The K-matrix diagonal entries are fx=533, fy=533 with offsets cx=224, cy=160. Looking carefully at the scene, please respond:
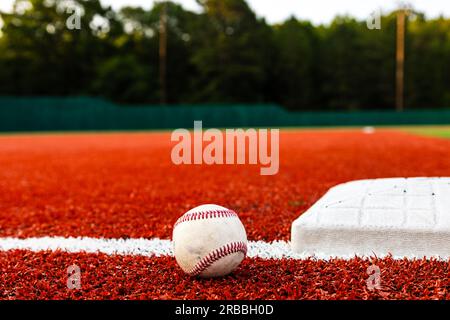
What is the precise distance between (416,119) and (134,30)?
2454 centimetres

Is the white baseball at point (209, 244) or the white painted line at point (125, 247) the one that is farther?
the white painted line at point (125, 247)

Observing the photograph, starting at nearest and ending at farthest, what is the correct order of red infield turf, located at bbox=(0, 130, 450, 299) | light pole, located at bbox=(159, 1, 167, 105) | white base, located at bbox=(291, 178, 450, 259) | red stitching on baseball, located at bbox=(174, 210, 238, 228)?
1. red infield turf, located at bbox=(0, 130, 450, 299)
2. red stitching on baseball, located at bbox=(174, 210, 238, 228)
3. white base, located at bbox=(291, 178, 450, 259)
4. light pole, located at bbox=(159, 1, 167, 105)

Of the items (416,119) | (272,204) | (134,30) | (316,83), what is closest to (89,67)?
(134,30)

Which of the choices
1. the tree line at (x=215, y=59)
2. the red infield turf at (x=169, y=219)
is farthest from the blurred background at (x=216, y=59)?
the red infield turf at (x=169, y=219)

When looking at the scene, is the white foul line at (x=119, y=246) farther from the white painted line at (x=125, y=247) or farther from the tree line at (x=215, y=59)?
the tree line at (x=215, y=59)

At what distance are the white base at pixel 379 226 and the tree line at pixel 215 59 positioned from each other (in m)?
39.8

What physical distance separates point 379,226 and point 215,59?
135 feet

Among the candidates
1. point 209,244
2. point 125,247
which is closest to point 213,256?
point 209,244

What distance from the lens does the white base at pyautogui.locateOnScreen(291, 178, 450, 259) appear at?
2.71m

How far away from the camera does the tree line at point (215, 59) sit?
42.0 metres

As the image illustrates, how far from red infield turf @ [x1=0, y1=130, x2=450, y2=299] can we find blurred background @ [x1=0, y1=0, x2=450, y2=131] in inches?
1292

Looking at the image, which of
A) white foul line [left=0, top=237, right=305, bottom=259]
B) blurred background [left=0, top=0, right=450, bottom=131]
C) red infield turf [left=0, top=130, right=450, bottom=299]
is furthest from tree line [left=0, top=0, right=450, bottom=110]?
white foul line [left=0, top=237, right=305, bottom=259]

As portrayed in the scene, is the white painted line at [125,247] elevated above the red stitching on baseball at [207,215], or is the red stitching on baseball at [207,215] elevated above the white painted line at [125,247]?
the red stitching on baseball at [207,215]

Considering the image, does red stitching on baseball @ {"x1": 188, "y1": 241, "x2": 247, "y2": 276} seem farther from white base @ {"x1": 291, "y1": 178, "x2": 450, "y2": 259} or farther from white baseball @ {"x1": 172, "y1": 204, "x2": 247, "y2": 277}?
white base @ {"x1": 291, "y1": 178, "x2": 450, "y2": 259}
